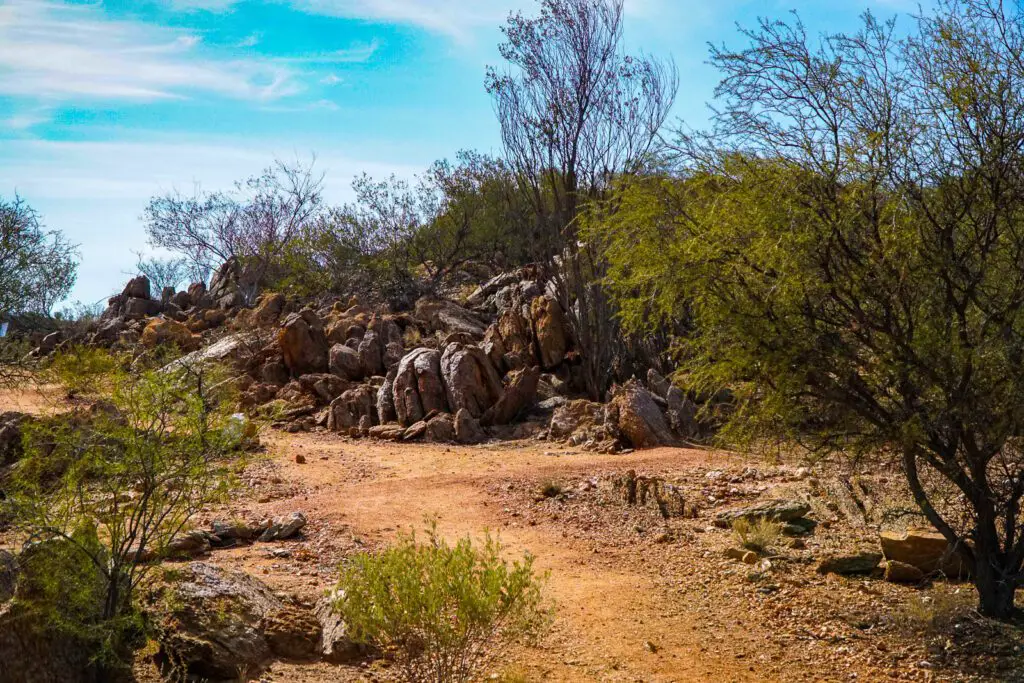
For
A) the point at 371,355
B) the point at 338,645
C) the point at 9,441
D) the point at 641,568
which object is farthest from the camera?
the point at 371,355

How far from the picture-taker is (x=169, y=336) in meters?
27.8

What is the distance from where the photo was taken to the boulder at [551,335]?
20.1 metres

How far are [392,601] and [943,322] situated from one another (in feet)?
15.8

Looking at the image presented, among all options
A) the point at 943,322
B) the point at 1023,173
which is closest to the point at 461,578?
the point at 943,322

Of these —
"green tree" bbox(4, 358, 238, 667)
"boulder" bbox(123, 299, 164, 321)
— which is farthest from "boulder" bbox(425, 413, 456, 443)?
"boulder" bbox(123, 299, 164, 321)

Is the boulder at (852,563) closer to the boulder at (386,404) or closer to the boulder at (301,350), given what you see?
the boulder at (386,404)

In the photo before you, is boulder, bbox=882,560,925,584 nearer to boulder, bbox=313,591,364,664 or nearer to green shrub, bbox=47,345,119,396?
boulder, bbox=313,591,364,664

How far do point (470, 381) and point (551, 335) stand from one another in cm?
308

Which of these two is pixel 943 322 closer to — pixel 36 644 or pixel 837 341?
pixel 837 341

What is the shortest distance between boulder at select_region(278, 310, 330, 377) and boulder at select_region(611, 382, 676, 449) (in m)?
9.21

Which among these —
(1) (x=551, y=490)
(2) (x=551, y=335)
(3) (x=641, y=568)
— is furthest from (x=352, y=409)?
(3) (x=641, y=568)

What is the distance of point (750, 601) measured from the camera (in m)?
8.10

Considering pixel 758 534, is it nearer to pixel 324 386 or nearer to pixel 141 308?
pixel 324 386

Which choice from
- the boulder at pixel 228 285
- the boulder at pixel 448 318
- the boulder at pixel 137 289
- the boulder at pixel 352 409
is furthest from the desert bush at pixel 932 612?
the boulder at pixel 137 289
